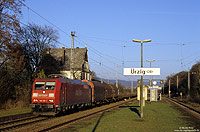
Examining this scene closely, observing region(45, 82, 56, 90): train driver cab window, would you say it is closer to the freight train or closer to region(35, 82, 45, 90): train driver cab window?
the freight train

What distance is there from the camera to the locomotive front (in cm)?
2059

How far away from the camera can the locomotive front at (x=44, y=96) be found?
20594mm

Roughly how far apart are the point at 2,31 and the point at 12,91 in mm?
7191

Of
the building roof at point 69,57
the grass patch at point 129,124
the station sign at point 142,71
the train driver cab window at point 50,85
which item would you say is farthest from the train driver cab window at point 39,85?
the building roof at point 69,57

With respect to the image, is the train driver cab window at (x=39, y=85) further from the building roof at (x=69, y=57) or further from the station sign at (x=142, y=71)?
the building roof at (x=69, y=57)

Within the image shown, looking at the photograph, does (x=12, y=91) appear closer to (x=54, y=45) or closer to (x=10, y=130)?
(x=10, y=130)

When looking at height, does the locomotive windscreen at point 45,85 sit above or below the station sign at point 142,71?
below

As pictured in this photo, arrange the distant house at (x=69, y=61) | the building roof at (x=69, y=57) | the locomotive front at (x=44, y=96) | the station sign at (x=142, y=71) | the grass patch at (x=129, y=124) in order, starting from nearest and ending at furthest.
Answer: the grass patch at (x=129, y=124) → the locomotive front at (x=44, y=96) → the station sign at (x=142, y=71) → the distant house at (x=69, y=61) → the building roof at (x=69, y=57)

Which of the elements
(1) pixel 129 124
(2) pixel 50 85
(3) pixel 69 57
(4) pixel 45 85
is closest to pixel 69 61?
(3) pixel 69 57

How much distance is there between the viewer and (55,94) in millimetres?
20625

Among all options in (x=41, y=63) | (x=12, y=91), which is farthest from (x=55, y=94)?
(x=41, y=63)

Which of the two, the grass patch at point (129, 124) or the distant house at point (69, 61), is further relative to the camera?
the distant house at point (69, 61)

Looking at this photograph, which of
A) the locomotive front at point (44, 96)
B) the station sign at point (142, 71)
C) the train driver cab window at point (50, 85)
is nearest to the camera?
the locomotive front at point (44, 96)

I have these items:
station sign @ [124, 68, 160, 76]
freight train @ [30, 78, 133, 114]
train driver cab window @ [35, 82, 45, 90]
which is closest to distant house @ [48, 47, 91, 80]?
freight train @ [30, 78, 133, 114]
